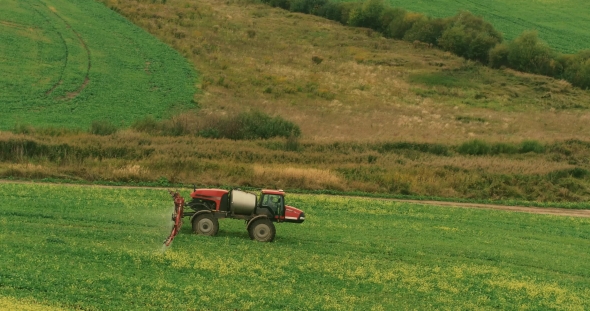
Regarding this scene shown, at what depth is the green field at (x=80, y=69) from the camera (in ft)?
A: 181

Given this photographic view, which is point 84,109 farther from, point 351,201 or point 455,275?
point 455,275

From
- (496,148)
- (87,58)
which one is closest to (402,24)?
(87,58)

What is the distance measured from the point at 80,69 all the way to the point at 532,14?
74.8 meters

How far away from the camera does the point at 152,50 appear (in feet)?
255

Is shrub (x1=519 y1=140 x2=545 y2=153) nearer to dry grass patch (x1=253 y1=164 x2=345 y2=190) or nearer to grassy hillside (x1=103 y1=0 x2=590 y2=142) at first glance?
grassy hillside (x1=103 y1=0 x2=590 y2=142)

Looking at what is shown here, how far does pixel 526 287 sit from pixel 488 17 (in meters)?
94.3

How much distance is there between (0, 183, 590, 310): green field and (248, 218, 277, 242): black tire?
33cm

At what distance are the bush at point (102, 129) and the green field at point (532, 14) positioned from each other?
2604 inches

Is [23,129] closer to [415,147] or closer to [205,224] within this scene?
[415,147]

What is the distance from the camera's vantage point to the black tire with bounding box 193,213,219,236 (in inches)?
925

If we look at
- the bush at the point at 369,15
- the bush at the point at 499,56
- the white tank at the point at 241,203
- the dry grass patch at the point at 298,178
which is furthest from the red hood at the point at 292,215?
the bush at the point at 369,15

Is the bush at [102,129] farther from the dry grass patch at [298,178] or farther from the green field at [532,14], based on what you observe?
the green field at [532,14]

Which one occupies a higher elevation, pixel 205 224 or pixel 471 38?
pixel 471 38

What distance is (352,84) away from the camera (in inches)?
3039
